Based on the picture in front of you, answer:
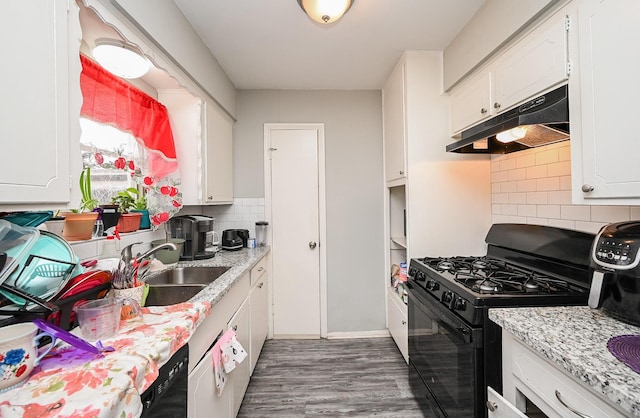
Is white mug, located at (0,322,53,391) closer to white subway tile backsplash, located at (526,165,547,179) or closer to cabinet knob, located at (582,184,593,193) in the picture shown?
cabinet knob, located at (582,184,593,193)

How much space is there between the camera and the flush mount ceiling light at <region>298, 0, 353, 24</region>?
147 cm

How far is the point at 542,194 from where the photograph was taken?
1.62 m

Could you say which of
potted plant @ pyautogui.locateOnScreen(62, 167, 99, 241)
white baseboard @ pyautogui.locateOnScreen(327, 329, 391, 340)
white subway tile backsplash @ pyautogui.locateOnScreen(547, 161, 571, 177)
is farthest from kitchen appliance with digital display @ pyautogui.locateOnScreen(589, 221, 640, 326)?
potted plant @ pyautogui.locateOnScreen(62, 167, 99, 241)

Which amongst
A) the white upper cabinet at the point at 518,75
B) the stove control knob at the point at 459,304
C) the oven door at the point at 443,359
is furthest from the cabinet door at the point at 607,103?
the oven door at the point at 443,359

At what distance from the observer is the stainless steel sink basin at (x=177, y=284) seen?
1.50m

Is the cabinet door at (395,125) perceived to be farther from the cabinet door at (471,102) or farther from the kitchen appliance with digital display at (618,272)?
the kitchen appliance with digital display at (618,272)

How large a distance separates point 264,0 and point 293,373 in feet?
8.51

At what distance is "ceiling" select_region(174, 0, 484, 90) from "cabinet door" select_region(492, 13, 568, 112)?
45 cm

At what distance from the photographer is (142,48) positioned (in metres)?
1.31

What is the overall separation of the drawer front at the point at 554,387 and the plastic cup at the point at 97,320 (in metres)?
1.42

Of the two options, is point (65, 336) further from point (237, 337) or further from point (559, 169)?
point (559, 169)

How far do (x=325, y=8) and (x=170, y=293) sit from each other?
1.82 m

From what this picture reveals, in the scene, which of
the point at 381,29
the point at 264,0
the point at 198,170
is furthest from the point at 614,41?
the point at 198,170

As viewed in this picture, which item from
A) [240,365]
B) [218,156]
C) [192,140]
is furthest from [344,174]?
[240,365]
